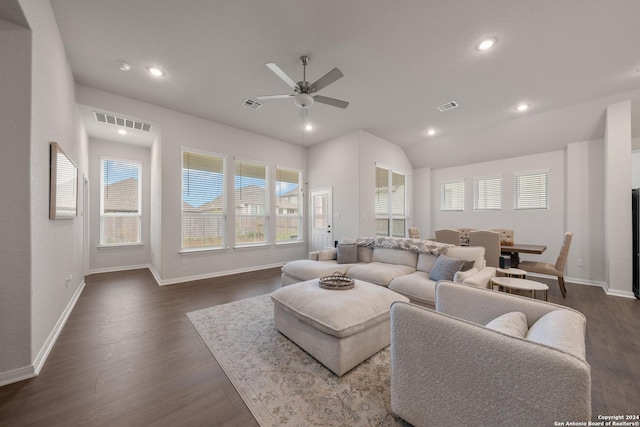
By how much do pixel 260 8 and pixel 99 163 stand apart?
18.2 feet

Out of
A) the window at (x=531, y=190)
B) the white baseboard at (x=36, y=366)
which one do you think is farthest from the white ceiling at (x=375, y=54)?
the white baseboard at (x=36, y=366)

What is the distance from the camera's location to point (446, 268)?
2.99 m

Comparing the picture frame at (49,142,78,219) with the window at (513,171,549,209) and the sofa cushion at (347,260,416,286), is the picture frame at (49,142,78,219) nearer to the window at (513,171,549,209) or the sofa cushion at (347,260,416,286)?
the sofa cushion at (347,260,416,286)

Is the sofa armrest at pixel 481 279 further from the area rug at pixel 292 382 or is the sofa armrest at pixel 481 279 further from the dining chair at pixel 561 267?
the dining chair at pixel 561 267

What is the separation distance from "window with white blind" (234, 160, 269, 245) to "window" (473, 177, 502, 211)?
18.1ft

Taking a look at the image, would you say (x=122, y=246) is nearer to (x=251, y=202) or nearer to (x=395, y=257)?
(x=251, y=202)

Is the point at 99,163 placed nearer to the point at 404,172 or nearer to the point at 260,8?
the point at 260,8

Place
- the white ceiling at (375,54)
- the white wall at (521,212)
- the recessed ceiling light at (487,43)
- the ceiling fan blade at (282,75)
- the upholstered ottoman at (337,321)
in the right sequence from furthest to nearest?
1. the white wall at (521,212)
2. the recessed ceiling light at (487,43)
3. the ceiling fan blade at (282,75)
4. the white ceiling at (375,54)
5. the upholstered ottoman at (337,321)

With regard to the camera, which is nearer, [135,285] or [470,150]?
[135,285]

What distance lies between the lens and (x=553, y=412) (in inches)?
35.3

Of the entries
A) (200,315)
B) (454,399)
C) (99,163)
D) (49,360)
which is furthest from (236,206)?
(454,399)

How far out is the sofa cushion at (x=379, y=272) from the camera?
330 cm

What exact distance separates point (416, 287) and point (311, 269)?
4.96 feet

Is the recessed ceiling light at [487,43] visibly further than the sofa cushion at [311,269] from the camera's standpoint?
No
